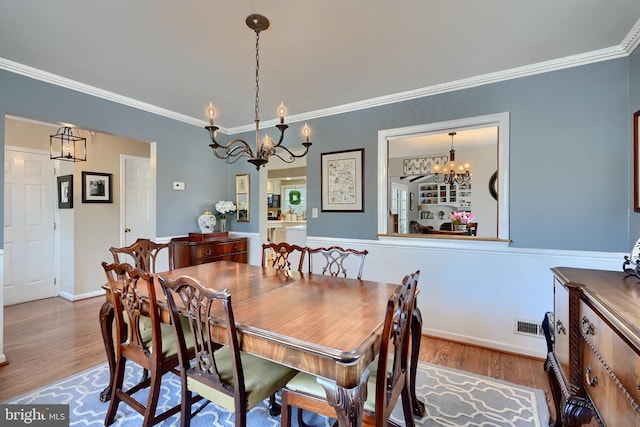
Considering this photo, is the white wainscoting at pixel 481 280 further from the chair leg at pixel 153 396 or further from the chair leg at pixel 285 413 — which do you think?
the chair leg at pixel 153 396

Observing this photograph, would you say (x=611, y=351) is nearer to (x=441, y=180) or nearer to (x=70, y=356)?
(x=70, y=356)

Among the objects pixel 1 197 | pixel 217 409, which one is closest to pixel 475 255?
pixel 217 409

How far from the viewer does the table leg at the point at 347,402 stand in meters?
1.12

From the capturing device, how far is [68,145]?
391cm

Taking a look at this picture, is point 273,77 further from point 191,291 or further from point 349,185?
point 191,291

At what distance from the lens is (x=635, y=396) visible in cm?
94

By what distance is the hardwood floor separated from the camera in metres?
2.25

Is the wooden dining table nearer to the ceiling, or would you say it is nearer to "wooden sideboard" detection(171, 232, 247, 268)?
"wooden sideboard" detection(171, 232, 247, 268)

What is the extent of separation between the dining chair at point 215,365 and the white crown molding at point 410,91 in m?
2.57

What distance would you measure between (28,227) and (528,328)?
6032mm

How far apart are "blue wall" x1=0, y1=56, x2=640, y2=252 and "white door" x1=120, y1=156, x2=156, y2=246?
5.21ft

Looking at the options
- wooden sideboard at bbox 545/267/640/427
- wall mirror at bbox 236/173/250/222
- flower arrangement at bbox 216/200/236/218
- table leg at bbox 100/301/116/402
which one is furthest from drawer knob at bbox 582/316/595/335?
flower arrangement at bbox 216/200/236/218

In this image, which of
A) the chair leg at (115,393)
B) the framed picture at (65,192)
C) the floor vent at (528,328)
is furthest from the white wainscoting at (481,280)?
the framed picture at (65,192)

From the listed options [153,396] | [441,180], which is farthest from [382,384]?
[441,180]
